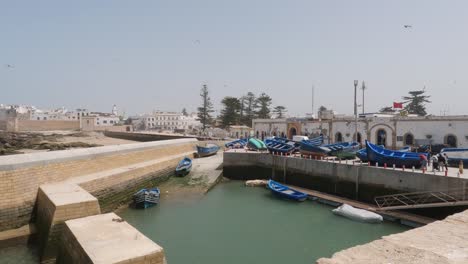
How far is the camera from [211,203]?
18578 mm

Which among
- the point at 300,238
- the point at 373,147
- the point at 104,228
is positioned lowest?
the point at 300,238

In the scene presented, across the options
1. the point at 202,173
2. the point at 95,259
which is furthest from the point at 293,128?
the point at 95,259

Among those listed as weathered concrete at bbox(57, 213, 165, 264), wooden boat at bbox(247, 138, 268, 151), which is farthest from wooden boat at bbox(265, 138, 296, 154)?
weathered concrete at bbox(57, 213, 165, 264)

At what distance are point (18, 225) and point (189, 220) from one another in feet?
22.5

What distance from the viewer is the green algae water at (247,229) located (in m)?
11.7

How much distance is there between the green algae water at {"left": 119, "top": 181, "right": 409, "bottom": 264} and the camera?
1166cm

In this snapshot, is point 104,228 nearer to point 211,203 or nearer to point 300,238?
point 300,238

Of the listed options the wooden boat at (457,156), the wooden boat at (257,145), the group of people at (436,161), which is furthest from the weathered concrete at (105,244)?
the wooden boat at (257,145)

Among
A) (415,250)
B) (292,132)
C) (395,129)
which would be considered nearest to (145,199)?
(415,250)

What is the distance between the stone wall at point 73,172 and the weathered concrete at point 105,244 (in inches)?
159

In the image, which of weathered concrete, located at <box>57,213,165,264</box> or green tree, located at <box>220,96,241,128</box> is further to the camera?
green tree, located at <box>220,96,241,128</box>

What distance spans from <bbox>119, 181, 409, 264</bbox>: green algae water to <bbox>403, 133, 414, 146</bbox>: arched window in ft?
51.1

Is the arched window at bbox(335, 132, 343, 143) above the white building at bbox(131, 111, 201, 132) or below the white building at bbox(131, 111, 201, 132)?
below

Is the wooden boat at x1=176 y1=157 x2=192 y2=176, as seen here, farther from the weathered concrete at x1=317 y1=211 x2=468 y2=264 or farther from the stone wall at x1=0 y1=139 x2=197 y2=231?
the weathered concrete at x1=317 y1=211 x2=468 y2=264
